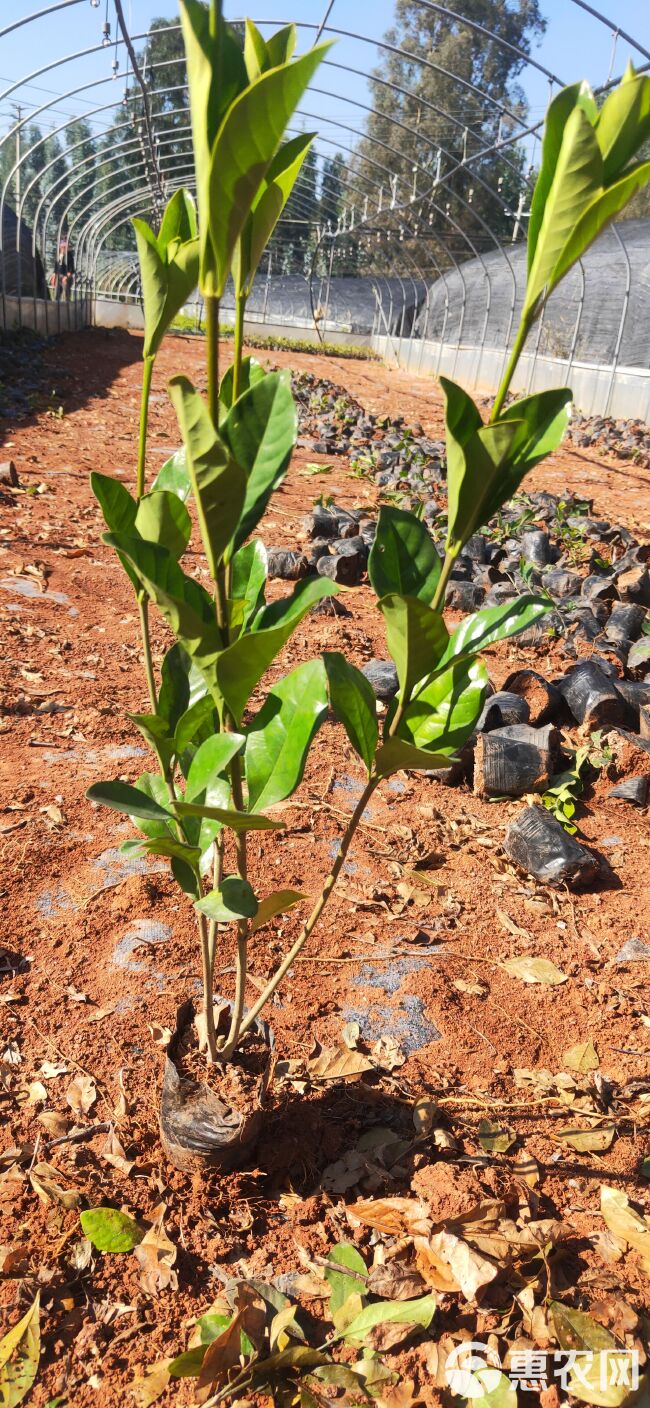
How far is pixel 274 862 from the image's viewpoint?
9.18 feet

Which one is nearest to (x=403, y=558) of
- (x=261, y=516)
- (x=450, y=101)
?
(x=261, y=516)

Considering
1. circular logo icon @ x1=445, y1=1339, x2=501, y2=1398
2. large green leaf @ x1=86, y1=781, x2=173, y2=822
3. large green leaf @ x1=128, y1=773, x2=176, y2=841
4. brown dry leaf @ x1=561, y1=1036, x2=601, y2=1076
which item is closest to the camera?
large green leaf @ x1=86, y1=781, x2=173, y2=822

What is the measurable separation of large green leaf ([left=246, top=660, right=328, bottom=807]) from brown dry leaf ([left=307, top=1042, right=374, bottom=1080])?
3.09ft

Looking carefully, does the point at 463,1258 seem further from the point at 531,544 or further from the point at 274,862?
the point at 531,544

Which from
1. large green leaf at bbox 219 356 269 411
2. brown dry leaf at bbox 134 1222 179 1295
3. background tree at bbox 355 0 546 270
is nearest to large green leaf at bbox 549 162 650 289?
large green leaf at bbox 219 356 269 411

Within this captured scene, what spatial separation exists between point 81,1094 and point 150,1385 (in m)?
0.60

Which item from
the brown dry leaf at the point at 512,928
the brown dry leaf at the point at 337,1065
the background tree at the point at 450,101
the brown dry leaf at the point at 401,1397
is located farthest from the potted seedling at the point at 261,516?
the background tree at the point at 450,101

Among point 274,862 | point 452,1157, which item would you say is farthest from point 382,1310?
point 274,862

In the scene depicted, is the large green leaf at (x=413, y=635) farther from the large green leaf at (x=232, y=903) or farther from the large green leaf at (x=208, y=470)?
the large green leaf at (x=232, y=903)

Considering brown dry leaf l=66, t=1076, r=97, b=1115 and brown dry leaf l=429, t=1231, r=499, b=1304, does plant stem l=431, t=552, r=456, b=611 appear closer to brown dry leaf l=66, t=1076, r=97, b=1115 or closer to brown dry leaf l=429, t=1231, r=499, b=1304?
brown dry leaf l=429, t=1231, r=499, b=1304

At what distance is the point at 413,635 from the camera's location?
1.17 m

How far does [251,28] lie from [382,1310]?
5.99 ft

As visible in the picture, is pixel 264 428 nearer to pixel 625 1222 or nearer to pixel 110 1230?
pixel 110 1230

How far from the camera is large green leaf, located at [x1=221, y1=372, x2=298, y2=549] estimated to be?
1137 mm
